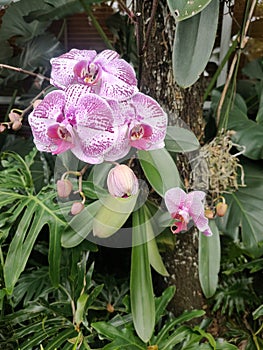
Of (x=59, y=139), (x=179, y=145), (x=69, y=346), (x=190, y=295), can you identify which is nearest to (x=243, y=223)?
(x=190, y=295)

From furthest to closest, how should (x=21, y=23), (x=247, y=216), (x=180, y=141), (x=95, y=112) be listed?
(x=21, y=23)
(x=247, y=216)
(x=180, y=141)
(x=95, y=112)

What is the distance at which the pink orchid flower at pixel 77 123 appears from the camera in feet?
1.70

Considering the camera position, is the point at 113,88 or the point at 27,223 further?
the point at 27,223

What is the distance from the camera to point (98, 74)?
55 centimetres

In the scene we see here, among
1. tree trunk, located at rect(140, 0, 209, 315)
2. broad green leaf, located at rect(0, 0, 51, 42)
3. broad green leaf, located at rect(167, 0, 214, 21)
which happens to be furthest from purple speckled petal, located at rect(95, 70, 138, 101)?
broad green leaf, located at rect(0, 0, 51, 42)

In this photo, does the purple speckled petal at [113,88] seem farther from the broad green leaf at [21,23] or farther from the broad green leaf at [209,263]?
the broad green leaf at [21,23]

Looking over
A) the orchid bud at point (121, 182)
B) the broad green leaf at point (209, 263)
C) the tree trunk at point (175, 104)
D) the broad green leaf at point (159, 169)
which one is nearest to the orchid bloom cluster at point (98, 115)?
the orchid bud at point (121, 182)

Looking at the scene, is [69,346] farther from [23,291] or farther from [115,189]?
[115,189]

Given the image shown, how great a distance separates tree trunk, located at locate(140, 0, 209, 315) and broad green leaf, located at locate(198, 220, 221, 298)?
109 mm

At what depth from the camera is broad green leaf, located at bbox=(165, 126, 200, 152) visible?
0.73m

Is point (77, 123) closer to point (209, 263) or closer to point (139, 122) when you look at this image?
point (139, 122)

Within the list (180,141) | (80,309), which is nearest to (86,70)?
(180,141)

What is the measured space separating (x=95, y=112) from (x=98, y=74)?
0.19 feet

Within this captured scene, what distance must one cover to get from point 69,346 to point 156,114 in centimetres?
51
